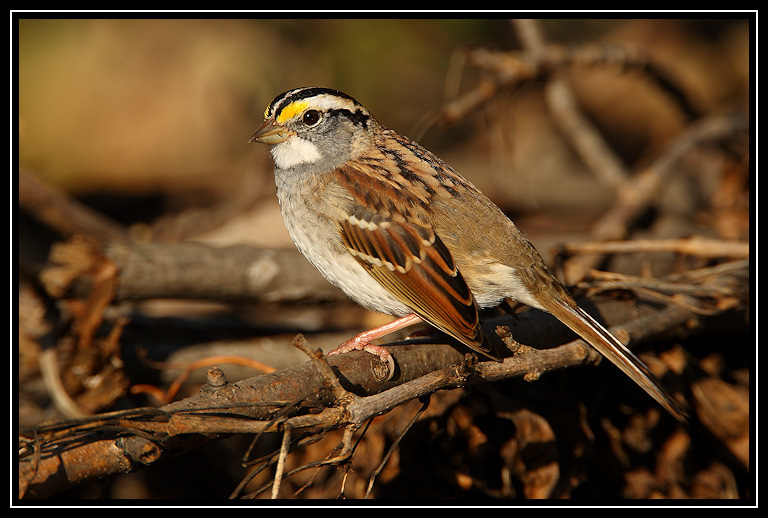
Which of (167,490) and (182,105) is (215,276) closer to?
(167,490)

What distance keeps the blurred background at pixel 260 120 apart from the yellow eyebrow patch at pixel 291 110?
1.72 meters

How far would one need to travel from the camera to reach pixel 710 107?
26.7 feet

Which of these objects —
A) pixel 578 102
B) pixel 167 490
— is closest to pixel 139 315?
pixel 167 490

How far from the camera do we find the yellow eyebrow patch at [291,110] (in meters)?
3.73

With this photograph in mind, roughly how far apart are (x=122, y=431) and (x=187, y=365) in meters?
2.30

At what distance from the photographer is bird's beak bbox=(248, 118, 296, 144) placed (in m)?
3.74

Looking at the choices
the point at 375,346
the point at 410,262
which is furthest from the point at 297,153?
the point at 375,346

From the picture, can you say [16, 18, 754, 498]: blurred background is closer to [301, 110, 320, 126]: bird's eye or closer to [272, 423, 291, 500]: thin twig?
[301, 110, 320, 126]: bird's eye

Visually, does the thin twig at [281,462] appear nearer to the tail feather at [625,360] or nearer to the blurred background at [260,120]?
the tail feather at [625,360]

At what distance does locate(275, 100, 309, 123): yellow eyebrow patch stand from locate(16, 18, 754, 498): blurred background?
5.64 ft

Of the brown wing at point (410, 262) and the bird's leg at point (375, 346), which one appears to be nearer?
the bird's leg at point (375, 346)

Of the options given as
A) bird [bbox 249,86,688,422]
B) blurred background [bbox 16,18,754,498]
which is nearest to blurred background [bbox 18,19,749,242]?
blurred background [bbox 16,18,754,498]

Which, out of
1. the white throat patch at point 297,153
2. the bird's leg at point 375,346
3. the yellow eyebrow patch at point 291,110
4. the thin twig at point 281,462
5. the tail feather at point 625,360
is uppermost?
the yellow eyebrow patch at point 291,110

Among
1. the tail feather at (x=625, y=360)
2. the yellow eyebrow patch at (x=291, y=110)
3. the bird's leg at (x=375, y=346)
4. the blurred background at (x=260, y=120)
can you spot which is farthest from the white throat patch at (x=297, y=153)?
the tail feather at (x=625, y=360)
